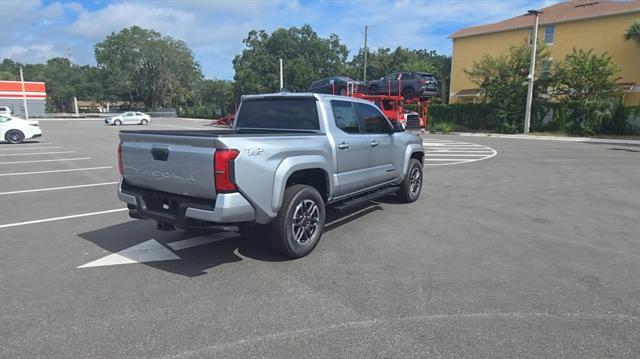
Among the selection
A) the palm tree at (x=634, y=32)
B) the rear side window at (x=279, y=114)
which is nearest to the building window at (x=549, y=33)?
the palm tree at (x=634, y=32)

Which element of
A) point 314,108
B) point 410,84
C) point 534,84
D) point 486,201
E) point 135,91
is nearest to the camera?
point 314,108

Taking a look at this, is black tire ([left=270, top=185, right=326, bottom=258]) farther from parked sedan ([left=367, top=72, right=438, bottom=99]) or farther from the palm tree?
the palm tree

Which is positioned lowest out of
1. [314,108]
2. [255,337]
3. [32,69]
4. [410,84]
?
[255,337]

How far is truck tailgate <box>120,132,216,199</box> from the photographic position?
3979mm

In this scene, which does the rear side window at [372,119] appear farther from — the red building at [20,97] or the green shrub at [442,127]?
the red building at [20,97]

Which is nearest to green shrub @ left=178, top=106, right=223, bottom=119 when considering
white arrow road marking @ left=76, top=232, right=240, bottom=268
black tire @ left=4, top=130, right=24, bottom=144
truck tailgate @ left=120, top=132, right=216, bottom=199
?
black tire @ left=4, top=130, right=24, bottom=144

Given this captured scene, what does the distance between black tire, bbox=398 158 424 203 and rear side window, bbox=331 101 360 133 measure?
183 cm

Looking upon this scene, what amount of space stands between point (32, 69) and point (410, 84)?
10847 centimetres

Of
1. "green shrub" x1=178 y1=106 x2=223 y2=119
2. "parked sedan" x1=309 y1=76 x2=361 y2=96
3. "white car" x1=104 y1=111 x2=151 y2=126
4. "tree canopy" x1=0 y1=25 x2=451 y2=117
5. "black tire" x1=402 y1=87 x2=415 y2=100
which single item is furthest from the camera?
"tree canopy" x1=0 y1=25 x2=451 y2=117

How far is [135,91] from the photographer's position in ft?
264

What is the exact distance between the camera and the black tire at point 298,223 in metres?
4.45

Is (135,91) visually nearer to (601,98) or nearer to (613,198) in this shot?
(601,98)

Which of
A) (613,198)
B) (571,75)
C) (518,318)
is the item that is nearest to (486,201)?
(613,198)

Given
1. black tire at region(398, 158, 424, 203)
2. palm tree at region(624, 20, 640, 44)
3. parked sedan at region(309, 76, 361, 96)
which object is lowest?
black tire at region(398, 158, 424, 203)
